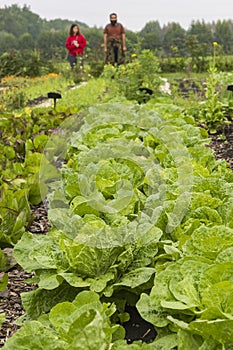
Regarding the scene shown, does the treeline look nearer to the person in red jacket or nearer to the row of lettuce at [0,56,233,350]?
the person in red jacket

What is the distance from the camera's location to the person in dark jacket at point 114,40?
53.3 feet

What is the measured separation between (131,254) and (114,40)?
1437 cm

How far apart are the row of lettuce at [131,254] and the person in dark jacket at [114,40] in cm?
1242

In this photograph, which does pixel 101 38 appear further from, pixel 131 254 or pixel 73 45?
pixel 131 254

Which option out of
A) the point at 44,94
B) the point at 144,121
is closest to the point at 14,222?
the point at 144,121

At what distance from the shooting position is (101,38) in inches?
1716

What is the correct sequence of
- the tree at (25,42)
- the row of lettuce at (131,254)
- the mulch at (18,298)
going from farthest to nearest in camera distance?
the tree at (25,42), the mulch at (18,298), the row of lettuce at (131,254)

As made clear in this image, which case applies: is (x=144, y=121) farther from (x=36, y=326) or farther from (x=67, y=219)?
(x=36, y=326)

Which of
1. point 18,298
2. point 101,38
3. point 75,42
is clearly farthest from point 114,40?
point 101,38

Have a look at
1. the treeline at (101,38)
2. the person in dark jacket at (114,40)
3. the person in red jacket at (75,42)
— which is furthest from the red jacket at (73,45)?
the person in dark jacket at (114,40)

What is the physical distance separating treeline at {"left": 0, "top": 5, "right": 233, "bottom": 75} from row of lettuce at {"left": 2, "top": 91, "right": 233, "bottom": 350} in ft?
37.8

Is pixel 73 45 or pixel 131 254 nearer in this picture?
pixel 131 254

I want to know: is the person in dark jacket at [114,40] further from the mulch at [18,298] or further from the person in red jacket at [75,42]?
the mulch at [18,298]

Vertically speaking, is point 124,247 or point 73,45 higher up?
point 73,45
